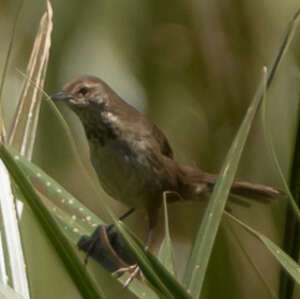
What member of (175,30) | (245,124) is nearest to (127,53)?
(175,30)

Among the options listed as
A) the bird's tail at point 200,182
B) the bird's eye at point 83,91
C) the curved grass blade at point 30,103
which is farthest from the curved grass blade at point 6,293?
the bird's tail at point 200,182

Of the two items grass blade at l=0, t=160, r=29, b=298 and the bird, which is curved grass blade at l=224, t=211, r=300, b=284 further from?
the bird

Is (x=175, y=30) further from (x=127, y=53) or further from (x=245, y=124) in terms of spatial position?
(x=245, y=124)

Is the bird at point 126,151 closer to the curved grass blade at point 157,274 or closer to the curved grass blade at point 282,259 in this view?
the curved grass blade at point 282,259

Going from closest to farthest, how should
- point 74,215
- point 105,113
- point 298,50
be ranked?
point 74,215, point 298,50, point 105,113

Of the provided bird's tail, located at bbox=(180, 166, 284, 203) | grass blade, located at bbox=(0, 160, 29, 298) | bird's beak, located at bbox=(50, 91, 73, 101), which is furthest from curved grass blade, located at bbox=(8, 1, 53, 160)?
bird's tail, located at bbox=(180, 166, 284, 203)
